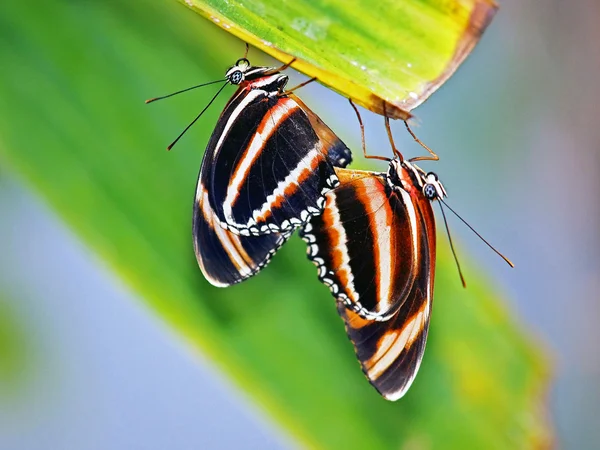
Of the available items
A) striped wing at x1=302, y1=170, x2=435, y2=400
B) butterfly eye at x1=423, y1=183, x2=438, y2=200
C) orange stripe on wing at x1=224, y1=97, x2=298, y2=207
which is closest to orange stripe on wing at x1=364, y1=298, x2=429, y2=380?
striped wing at x1=302, y1=170, x2=435, y2=400

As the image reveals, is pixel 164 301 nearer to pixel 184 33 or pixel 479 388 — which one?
pixel 184 33

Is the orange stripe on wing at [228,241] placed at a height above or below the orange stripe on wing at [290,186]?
below

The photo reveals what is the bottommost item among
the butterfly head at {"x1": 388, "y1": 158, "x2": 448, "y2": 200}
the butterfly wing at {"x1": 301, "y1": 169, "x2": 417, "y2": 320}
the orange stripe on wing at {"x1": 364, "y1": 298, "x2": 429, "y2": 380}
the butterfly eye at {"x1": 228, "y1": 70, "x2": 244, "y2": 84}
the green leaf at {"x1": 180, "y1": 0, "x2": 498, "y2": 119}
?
the orange stripe on wing at {"x1": 364, "y1": 298, "x2": 429, "y2": 380}

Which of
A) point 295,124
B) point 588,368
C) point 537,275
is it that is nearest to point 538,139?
point 537,275

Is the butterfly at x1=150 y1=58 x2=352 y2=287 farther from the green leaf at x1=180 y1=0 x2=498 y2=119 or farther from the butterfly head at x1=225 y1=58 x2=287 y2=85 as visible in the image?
the green leaf at x1=180 y1=0 x2=498 y2=119

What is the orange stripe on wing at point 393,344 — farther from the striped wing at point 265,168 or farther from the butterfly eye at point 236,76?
the butterfly eye at point 236,76

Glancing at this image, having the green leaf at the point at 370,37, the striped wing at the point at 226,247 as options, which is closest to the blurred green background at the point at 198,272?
the striped wing at the point at 226,247
